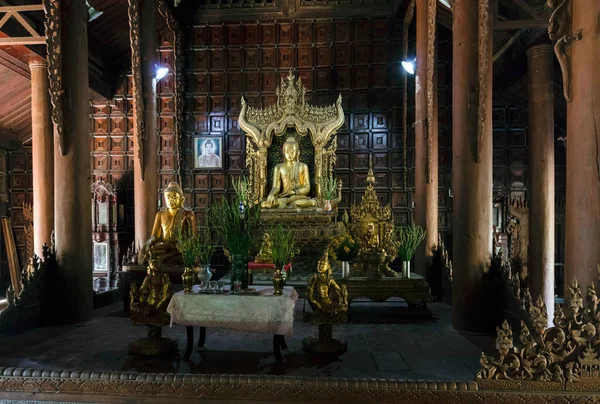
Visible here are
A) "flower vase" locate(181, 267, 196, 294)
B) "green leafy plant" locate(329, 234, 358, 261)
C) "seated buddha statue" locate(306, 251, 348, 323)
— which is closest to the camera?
"flower vase" locate(181, 267, 196, 294)

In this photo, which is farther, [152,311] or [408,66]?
[408,66]

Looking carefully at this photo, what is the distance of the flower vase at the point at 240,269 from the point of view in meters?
4.05

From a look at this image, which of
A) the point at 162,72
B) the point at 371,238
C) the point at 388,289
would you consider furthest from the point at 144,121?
the point at 388,289

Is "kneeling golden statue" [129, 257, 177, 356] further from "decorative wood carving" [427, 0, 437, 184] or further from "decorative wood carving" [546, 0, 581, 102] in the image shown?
"decorative wood carving" [427, 0, 437, 184]

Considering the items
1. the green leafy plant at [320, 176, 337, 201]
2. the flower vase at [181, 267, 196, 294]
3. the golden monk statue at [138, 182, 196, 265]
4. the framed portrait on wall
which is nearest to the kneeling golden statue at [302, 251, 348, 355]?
the flower vase at [181, 267, 196, 294]

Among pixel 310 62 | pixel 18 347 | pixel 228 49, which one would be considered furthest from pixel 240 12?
pixel 18 347

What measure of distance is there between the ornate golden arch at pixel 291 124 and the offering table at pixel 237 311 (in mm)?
5665

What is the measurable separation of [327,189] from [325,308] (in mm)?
5573

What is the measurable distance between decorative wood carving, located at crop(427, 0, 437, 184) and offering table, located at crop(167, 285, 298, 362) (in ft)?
16.0

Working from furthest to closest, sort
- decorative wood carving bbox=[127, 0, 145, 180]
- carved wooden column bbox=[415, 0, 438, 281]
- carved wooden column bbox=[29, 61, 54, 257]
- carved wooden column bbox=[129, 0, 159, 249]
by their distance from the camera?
carved wooden column bbox=[29, 61, 54, 257] < carved wooden column bbox=[129, 0, 159, 249] < decorative wood carving bbox=[127, 0, 145, 180] < carved wooden column bbox=[415, 0, 438, 281]

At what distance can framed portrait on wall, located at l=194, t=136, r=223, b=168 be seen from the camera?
1070 cm

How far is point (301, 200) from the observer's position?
9.06 m

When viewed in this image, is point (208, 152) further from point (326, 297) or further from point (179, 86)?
point (326, 297)

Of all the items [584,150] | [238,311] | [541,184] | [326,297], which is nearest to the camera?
[584,150]
